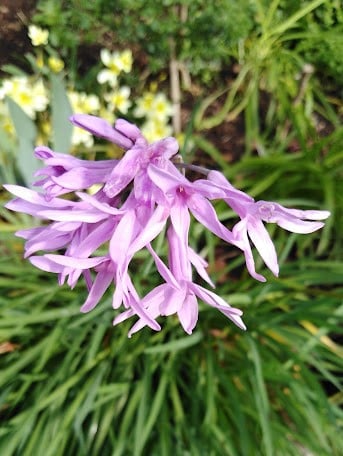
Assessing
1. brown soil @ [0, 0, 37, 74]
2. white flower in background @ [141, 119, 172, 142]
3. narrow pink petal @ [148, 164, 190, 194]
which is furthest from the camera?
brown soil @ [0, 0, 37, 74]

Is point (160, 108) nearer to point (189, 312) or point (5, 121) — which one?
point (5, 121)

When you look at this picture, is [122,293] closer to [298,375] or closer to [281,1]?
→ [298,375]

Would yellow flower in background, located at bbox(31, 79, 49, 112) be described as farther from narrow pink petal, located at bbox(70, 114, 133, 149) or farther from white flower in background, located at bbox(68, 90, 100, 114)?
narrow pink petal, located at bbox(70, 114, 133, 149)

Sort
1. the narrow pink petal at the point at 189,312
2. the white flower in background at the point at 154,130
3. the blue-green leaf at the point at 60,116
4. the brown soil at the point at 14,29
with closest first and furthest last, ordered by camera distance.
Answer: the narrow pink petal at the point at 189,312 < the blue-green leaf at the point at 60,116 < the white flower in background at the point at 154,130 < the brown soil at the point at 14,29

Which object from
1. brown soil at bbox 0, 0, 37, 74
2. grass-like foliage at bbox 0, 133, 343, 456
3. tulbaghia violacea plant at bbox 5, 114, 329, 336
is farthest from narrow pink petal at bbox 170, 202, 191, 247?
brown soil at bbox 0, 0, 37, 74

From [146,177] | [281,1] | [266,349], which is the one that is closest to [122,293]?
[146,177]

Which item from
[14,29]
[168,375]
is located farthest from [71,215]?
[14,29]

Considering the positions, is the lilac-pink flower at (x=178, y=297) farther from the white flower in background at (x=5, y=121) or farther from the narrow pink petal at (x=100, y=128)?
the white flower in background at (x=5, y=121)

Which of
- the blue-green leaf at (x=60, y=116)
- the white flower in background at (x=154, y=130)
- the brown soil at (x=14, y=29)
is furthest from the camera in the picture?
the brown soil at (x=14, y=29)

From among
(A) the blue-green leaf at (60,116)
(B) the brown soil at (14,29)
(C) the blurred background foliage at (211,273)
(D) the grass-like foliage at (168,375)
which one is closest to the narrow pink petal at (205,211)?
(C) the blurred background foliage at (211,273)
